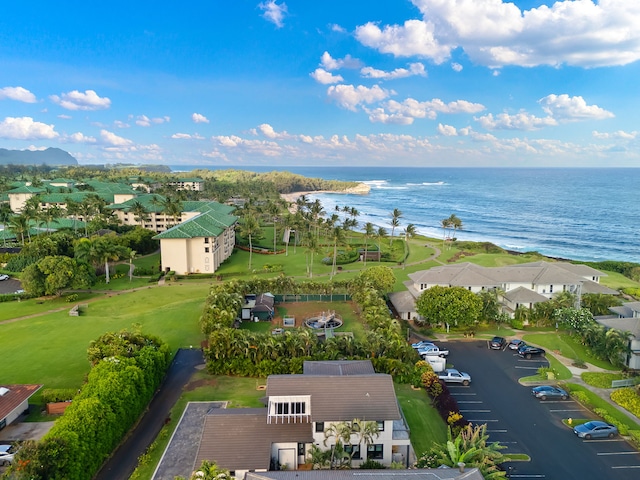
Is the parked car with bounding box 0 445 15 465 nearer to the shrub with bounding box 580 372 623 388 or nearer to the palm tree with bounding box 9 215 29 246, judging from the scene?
the shrub with bounding box 580 372 623 388

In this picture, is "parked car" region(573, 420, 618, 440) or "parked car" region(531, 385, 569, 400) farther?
"parked car" region(531, 385, 569, 400)

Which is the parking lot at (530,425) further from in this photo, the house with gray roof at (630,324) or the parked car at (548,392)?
the house with gray roof at (630,324)

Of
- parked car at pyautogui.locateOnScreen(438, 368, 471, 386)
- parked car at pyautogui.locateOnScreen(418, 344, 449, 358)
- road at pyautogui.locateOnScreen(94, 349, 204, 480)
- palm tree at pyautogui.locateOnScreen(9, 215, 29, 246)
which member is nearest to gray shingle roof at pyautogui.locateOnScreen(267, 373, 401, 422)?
road at pyautogui.locateOnScreen(94, 349, 204, 480)

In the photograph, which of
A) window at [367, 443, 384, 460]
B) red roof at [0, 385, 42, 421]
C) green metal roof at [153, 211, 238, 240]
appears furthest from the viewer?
→ green metal roof at [153, 211, 238, 240]

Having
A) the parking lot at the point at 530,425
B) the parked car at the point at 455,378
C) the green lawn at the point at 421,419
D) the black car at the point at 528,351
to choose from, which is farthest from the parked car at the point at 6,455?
the black car at the point at 528,351

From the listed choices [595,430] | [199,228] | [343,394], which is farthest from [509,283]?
[199,228]

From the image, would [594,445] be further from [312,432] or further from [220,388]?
[220,388]
